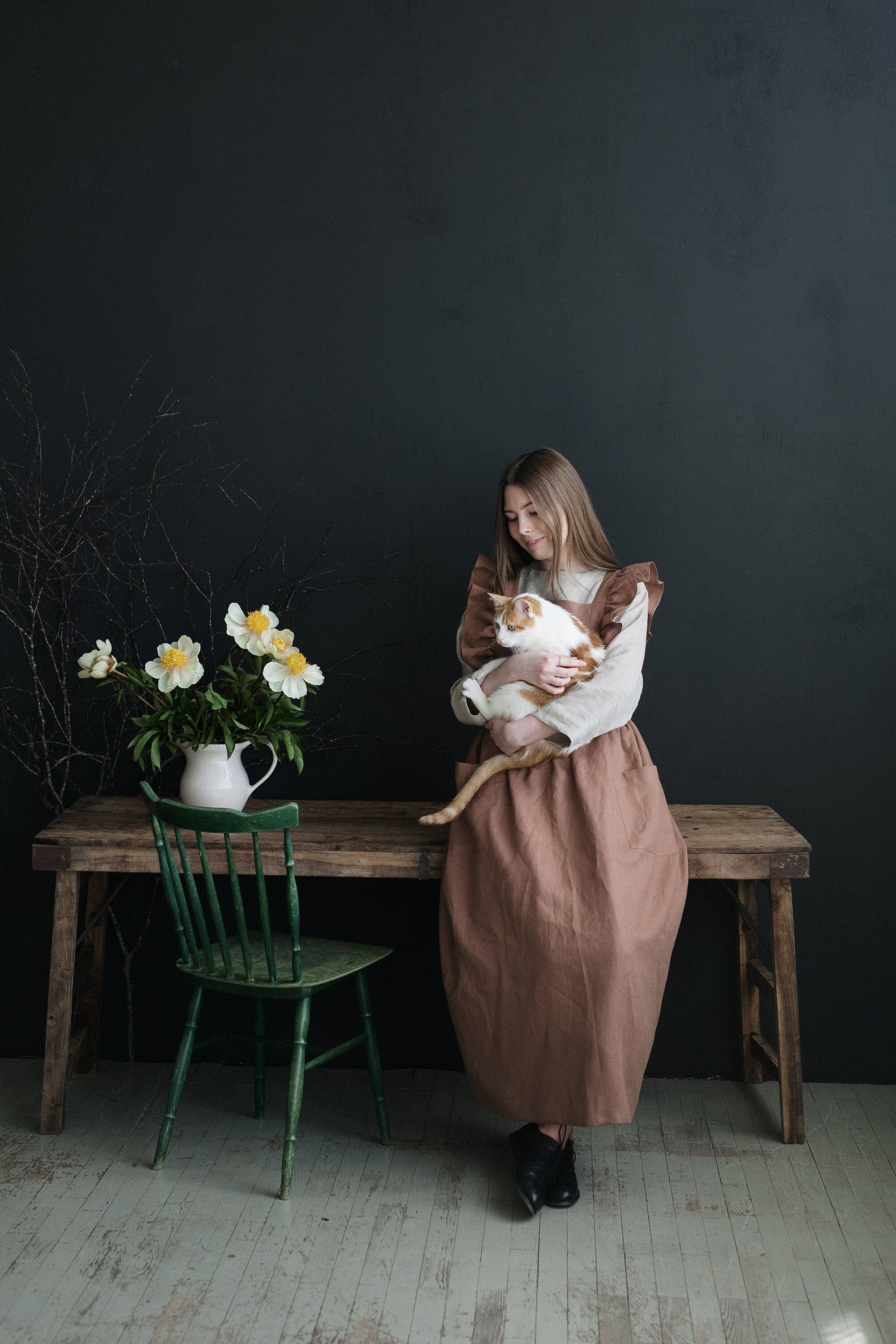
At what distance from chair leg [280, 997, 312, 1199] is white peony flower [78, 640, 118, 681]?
36.3 inches

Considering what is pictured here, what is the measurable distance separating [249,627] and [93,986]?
1183mm

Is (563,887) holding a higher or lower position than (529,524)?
lower

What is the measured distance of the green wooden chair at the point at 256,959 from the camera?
2.27 meters

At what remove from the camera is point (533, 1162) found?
2.32 meters

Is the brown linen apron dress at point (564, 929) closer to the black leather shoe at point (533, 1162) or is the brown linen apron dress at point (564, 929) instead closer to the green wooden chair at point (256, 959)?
the black leather shoe at point (533, 1162)

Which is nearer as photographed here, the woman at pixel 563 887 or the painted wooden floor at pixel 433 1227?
the painted wooden floor at pixel 433 1227

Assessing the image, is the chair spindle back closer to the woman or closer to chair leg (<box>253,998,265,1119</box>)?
chair leg (<box>253,998,265,1119</box>)

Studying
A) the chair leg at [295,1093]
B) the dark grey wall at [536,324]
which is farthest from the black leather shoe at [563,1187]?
the dark grey wall at [536,324]

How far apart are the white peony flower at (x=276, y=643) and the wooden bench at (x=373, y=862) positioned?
1.50 feet

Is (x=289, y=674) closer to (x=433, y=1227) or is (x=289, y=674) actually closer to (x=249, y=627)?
(x=249, y=627)

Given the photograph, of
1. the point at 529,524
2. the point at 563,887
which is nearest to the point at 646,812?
the point at 563,887

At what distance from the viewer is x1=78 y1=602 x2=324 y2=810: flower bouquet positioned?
2.54m

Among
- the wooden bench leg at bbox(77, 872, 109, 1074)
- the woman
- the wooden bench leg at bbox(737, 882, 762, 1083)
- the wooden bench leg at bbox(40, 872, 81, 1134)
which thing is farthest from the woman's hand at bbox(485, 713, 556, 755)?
the wooden bench leg at bbox(77, 872, 109, 1074)

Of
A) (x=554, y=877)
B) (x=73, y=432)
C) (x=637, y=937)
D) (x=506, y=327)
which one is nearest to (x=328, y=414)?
(x=506, y=327)
